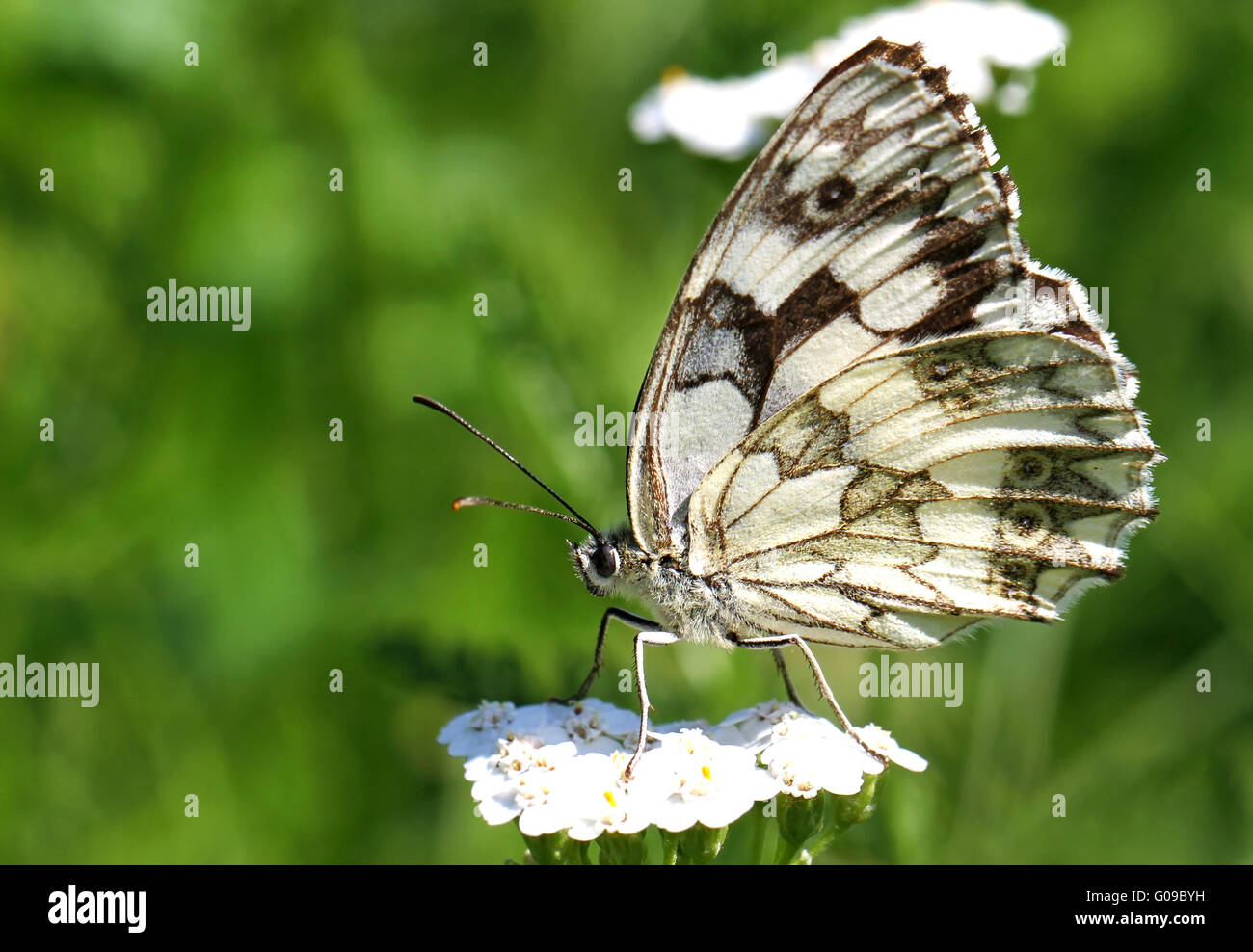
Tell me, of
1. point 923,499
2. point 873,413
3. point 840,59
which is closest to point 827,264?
point 873,413

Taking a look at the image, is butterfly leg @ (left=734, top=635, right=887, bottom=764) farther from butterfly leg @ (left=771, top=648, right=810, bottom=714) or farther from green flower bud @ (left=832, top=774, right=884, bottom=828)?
green flower bud @ (left=832, top=774, right=884, bottom=828)

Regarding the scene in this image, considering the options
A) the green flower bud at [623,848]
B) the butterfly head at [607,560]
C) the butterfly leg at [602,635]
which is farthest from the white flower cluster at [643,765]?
the butterfly head at [607,560]

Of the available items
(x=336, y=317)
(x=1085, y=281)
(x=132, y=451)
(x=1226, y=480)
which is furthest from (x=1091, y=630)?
(x=132, y=451)

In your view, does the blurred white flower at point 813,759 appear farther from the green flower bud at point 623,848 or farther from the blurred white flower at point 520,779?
the blurred white flower at point 520,779

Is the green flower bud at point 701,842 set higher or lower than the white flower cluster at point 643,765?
lower

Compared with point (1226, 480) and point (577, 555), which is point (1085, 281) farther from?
point (577, 555)

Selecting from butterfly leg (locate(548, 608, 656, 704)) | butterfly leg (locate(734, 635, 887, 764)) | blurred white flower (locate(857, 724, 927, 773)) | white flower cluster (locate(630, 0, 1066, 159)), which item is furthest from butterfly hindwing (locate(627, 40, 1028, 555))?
white flower cluster (locate(630, 0, 1066, 159))
